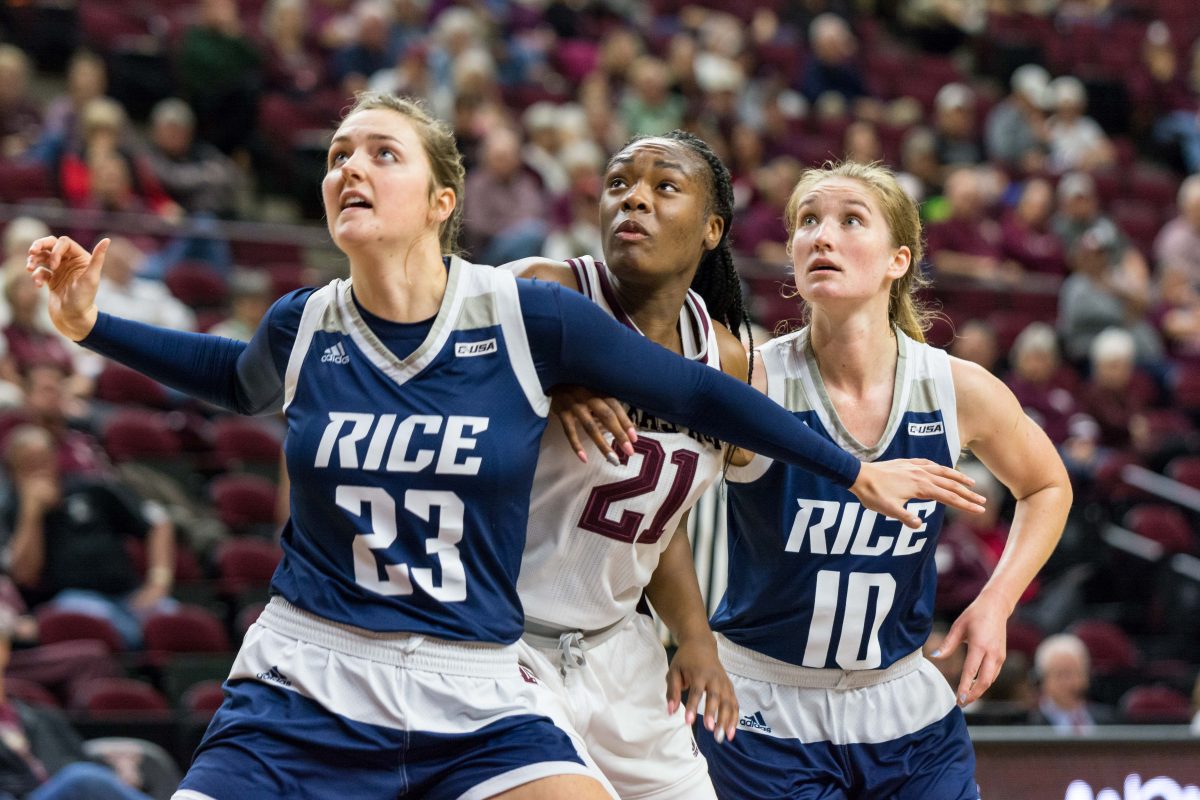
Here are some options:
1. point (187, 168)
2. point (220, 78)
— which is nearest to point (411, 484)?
point (187, 168)

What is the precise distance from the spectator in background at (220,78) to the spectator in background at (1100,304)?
18.7ft

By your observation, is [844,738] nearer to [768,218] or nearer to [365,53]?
[768,218]

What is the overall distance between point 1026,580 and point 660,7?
11694mm

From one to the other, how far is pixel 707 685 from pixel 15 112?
8.18 meters

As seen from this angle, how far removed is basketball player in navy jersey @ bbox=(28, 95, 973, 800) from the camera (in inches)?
111

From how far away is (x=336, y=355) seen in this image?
116 inches

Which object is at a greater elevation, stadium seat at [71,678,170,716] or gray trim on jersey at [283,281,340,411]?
gray trim on jersey at [283,281,340,411]

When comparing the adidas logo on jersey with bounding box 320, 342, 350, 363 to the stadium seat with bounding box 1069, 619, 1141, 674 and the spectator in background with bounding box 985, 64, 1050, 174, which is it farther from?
the spectator in background with bounding box 985, 64, 1050, 174

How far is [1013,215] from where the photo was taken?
12500 millimetres

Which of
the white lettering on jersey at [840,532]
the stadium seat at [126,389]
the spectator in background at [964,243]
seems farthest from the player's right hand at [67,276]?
the spectator in background at [964,243]

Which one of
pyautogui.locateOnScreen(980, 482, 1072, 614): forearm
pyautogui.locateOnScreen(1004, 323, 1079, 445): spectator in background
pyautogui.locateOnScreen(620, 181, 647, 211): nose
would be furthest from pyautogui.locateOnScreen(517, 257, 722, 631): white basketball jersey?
pyautogui.locateOnScreen(1004, 323, 1079, 445): spectator in background

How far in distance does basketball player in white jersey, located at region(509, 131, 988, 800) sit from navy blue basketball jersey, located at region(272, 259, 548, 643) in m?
0.33

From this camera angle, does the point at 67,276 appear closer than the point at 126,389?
Yes

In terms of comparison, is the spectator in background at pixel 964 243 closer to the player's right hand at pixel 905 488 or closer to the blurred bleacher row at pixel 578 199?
the blurred bleacher row at pixel 578 199
